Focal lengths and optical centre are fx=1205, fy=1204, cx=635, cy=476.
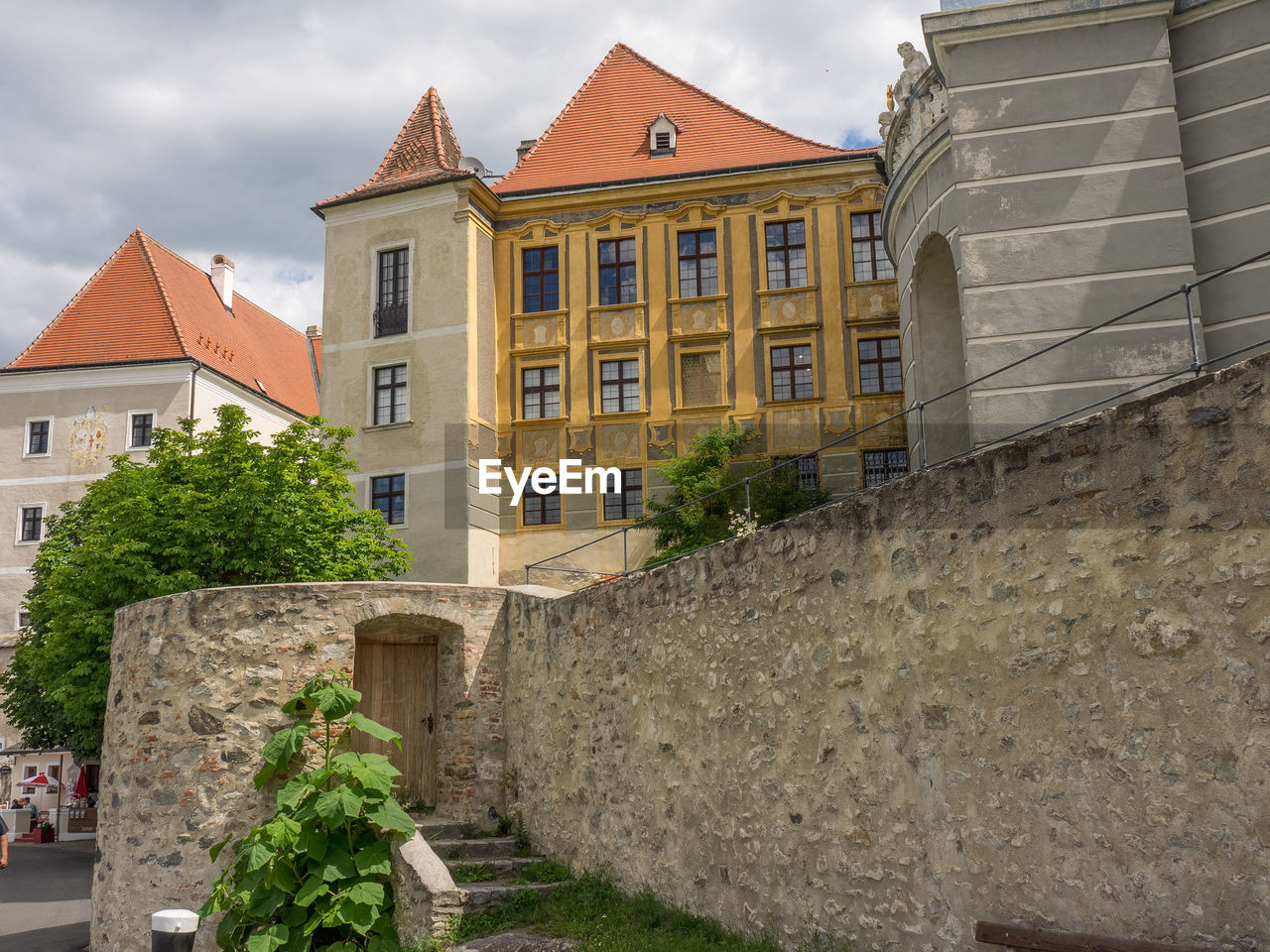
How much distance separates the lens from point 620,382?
26219mm

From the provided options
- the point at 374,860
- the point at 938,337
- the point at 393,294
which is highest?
the point at 393,294

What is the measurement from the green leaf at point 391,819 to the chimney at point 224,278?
34.0 meters

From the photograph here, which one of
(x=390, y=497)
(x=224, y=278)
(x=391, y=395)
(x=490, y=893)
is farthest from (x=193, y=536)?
(x=224, y=278)

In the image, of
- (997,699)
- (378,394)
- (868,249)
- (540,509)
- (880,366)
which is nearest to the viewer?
(997,699)

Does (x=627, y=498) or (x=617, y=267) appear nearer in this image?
(x=627, y=498)

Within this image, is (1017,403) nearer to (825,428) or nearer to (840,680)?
(840,680)

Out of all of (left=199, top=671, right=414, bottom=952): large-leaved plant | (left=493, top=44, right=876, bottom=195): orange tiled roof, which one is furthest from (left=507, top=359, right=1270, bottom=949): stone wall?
(left=493, top=44, right=876, bottom=195): orange tiled roof

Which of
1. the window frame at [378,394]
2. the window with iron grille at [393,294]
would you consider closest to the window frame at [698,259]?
the window with iron grille at [393,294]

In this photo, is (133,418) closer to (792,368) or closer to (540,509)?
(540,509)

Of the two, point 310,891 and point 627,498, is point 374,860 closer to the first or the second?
point 310,891

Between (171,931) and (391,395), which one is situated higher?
(391,395)

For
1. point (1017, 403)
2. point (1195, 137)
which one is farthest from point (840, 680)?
point (1195, 137)

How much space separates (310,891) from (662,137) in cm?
2056

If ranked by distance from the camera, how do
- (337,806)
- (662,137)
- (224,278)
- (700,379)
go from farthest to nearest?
(224,278) → (662,137) → (700,379) → (337,806)
